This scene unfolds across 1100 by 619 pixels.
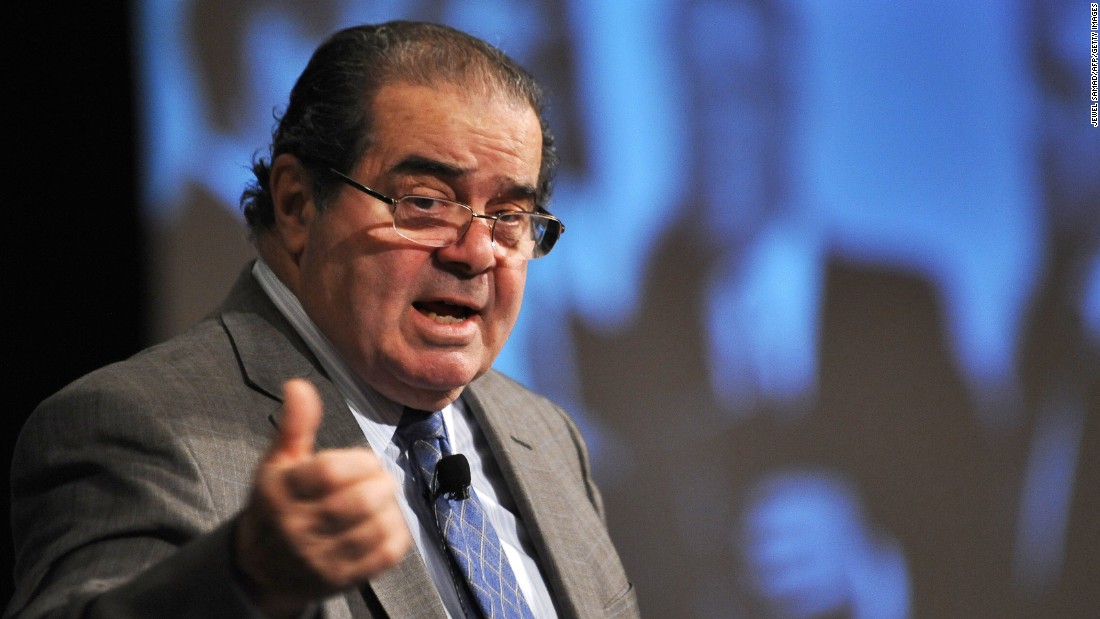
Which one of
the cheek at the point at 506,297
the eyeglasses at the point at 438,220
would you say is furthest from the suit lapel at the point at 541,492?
the eyeglasses at the point at 438,220

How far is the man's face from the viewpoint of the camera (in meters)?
1.48

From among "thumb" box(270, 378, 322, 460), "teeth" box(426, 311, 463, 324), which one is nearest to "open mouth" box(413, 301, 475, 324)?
"teeth" box(426, 311, 463, 324)

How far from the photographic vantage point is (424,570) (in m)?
1.34

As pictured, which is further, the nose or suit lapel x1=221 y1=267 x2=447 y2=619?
the nose

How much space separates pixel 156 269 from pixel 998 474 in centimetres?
200

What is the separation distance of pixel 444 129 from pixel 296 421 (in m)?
0.73

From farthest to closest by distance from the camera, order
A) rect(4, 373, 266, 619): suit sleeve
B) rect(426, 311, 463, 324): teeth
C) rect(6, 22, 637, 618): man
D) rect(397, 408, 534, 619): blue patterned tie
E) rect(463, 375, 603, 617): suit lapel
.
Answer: rect(463, 375, 603, 617): suit lapel, rect(426, 311, 463, 324): teeth, rect(397, 408, 534, 619): blue patterned tie, rect(6, 22, 637, 618): man, rect(4, 373, 266, 619): suit sleeve

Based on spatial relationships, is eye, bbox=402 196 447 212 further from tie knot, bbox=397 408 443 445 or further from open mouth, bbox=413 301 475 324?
tie knot, bbox=397 408 443 445

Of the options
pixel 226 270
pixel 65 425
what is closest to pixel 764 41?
pixel 226 270

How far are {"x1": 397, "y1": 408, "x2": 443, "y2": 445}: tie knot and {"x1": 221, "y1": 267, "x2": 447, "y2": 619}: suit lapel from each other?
109 mm

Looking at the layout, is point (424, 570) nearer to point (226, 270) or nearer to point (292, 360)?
point (292, 360)

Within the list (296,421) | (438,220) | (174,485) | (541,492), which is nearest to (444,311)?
(438,220)

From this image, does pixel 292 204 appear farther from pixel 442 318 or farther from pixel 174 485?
pixel 174 485

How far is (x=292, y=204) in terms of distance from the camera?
5.22 feet
